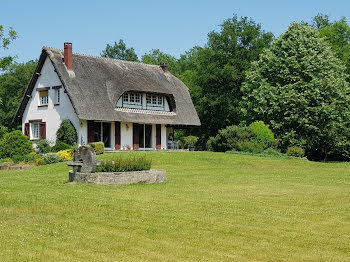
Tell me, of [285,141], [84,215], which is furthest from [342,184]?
[285,141]

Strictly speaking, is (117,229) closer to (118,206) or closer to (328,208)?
(118,206)

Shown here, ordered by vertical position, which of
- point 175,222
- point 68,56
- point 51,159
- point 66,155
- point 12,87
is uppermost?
point 12,87

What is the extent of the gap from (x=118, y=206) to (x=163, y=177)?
7078mm

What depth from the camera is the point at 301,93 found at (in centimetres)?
4291

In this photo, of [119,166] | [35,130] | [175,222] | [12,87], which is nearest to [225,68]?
[35,130]

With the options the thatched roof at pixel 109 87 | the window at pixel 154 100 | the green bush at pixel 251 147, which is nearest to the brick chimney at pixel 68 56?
the thatched roof at pixel 109 87

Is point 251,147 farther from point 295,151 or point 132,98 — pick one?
point 132,98

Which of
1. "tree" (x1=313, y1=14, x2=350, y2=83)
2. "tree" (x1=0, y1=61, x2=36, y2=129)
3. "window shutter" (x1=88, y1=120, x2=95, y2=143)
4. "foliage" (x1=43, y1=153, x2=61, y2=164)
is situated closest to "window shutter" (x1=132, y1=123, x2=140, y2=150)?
"window shutter" (x1=88, y1=120, x2=95, y2=143)

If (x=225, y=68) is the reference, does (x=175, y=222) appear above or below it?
below

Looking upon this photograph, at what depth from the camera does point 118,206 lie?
13695 millimetres

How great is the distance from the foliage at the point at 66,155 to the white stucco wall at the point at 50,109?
4.86m

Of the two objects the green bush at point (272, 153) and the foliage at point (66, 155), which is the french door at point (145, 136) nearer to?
the foliage at point (66, 155)

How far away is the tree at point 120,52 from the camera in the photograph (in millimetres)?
73188

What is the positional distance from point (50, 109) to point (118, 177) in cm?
2447
